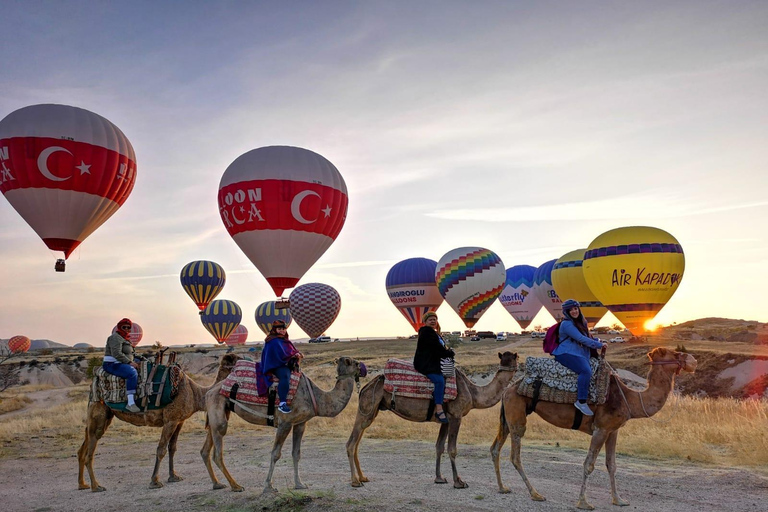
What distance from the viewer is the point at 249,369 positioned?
11.7m

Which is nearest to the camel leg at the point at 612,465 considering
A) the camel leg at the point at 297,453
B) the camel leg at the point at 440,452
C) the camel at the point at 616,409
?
→ the camel at the point at 616,409

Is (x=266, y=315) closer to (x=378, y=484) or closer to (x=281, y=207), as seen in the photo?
(x=281, y=207)

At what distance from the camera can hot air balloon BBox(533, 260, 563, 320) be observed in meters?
86.1

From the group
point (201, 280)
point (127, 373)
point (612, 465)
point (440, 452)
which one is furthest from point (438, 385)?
point (201, 280)

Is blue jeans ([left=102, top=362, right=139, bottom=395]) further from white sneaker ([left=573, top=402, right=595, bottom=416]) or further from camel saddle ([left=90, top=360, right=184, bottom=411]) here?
white sneaker ([left=573, top=402, right=595, bottom=416])

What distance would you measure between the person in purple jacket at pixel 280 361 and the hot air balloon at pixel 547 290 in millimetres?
78633

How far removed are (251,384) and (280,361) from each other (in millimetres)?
878

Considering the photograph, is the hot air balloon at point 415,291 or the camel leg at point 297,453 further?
the hot air balloon at point 415,291

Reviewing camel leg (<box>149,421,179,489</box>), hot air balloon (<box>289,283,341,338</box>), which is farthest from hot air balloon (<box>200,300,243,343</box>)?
camel leg (<box>149,421,179,489</box>)

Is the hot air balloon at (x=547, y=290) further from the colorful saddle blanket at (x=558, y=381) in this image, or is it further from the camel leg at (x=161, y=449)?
the camel leg at (x=161, y=449)

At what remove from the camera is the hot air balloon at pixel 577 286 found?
231 feet

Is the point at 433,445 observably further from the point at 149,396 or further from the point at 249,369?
the point at 149,396

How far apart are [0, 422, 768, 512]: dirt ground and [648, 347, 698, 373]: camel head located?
2.51 meters

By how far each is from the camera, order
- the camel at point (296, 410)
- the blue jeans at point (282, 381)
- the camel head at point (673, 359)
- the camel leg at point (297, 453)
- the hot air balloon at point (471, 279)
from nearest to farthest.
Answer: the camel head at point (673, 359)
the camel leg at point (297, 453)
the blue jeans at point (282, 381)
the camel at point (296, 410)
the hot air balloon at point (471, 279)
